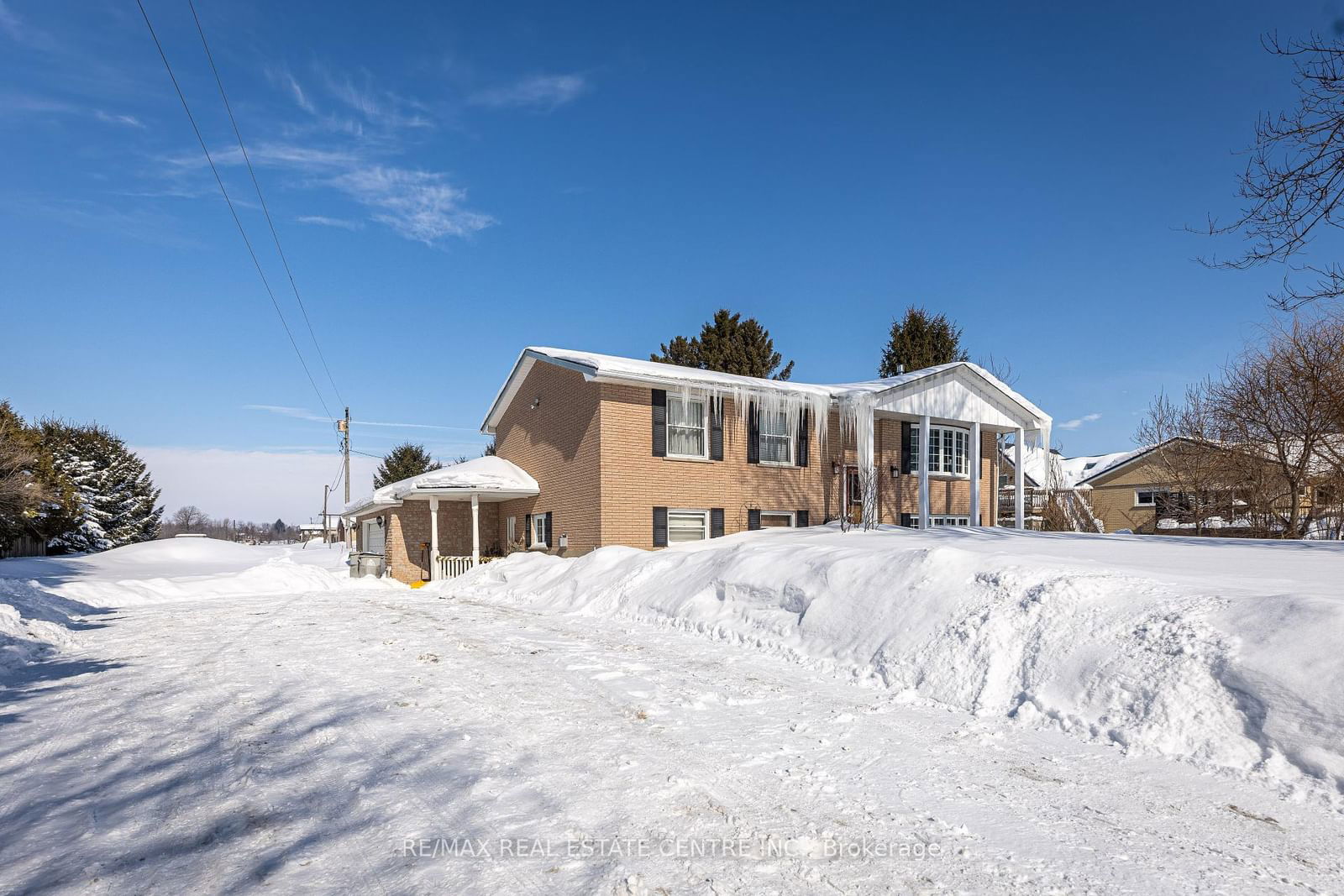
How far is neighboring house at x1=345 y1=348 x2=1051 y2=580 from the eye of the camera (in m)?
16.6

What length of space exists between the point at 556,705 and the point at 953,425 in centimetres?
1771

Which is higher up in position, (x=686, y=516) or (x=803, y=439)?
(x=803, y=439)

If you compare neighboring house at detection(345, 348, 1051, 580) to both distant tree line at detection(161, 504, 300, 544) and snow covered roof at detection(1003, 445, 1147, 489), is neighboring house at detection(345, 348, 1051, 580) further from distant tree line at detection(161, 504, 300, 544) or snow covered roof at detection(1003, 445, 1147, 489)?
distant tree line at detection(161, 504, 300, 544)

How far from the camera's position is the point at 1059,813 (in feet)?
12.3

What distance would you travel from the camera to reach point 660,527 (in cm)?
1678

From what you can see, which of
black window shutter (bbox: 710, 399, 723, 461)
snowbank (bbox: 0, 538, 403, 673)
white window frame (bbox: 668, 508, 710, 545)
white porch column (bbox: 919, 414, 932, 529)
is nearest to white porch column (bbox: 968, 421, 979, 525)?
white porch column (bbox: 919, 414, 932, 529)

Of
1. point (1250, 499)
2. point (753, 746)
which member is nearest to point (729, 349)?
point (1250, 499)

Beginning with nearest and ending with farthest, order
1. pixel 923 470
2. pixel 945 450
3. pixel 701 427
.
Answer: pixel 701 427 → pixel 923 470 → pixel 945 450

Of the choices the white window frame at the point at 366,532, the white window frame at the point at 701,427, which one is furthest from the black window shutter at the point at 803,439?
the white window frame at the point at 366,532

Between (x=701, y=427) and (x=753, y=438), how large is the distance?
1375 mm

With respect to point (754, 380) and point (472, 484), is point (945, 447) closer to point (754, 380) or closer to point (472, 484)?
point (754, 380)

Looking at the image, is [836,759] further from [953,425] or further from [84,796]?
[953,425]

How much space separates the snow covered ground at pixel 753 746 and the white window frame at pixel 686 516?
25.2 feet

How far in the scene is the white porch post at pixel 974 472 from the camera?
19734 mm
